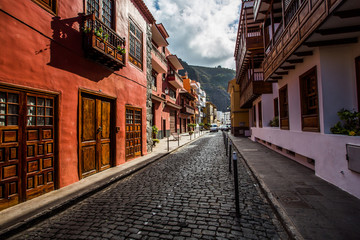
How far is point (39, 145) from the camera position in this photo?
14.5 feet

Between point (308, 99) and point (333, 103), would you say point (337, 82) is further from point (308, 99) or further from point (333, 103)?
point (308, 99)

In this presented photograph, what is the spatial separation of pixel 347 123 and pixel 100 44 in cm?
767

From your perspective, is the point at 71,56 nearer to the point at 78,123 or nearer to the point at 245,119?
the point at 78,123

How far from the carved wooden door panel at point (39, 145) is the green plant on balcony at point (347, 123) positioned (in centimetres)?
754

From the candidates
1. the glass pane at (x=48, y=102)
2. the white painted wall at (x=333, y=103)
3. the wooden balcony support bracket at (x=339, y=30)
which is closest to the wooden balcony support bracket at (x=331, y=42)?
the white painted wall at (x=333, y=103)

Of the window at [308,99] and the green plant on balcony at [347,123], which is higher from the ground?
the window at [308,99]

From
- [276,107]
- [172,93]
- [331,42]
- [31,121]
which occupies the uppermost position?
[172,93]

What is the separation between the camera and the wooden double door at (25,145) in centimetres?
374

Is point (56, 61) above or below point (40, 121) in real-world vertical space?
above

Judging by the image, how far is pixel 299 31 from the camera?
545 cm

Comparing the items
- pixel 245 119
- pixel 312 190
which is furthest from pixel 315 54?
pixel 245 119

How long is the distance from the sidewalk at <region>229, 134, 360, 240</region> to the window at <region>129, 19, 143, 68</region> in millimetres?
7899

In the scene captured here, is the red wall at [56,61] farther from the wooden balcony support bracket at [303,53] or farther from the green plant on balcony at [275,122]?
the green plant on balcony at [275,122]

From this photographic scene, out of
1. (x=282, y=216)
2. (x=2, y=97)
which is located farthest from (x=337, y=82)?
(x=2, y=97)
